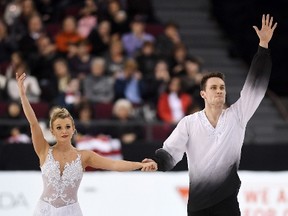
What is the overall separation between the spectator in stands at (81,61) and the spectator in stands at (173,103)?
55.5 inches

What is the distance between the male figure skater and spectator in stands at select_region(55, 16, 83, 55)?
7.20 m

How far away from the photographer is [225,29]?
58.7ft

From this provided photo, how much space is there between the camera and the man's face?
8.11 meters

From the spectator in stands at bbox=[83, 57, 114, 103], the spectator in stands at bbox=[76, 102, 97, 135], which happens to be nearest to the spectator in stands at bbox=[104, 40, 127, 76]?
the spectator in stands at bbox=[83, 57, 114, 103]

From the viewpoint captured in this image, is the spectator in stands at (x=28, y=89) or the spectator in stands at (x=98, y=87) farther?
the spectator in stands at (x=98, y=87)

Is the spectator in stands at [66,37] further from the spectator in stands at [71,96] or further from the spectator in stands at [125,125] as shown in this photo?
the spectator in stands at [125,125]

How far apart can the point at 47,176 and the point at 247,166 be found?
5.17m

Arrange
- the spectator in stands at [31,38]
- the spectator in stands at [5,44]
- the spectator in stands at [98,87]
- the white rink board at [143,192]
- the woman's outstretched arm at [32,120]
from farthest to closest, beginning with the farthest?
1. the spectator in stands at [5,44]
2. the spectator in stands at [31,38]
3. the spectator in stands at [98,87]
4. the white rink board at [143,192]
5. the woman's outstretched arm at [32,120]

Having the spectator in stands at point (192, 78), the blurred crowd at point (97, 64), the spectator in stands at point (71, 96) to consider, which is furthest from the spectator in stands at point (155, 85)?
the spectator in stands at point (71, 96)

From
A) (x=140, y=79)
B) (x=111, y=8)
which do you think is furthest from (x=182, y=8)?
(x=140, y=79)

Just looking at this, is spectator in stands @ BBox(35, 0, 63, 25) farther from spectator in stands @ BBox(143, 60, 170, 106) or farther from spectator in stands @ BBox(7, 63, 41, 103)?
spectator in stands @ BBox(143, 60, 170, 106)

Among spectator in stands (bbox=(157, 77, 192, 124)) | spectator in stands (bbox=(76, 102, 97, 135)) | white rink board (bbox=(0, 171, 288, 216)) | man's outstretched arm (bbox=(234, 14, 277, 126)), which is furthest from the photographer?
spectator in stands (bbox=(157, 77, 192, 124))

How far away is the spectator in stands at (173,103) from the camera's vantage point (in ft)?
46.0

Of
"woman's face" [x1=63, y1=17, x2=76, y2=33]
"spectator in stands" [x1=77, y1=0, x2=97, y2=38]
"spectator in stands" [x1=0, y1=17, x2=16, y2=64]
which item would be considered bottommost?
"spectator in stands" [x1=0, y1=17, x2=16, y2=64]
